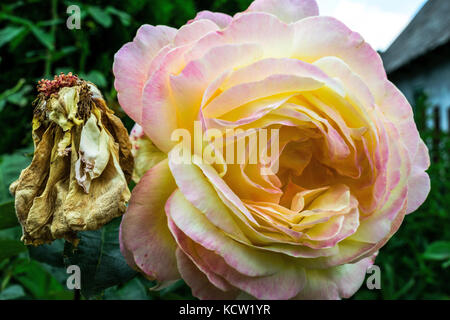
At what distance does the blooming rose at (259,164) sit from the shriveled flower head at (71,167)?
0.03 m

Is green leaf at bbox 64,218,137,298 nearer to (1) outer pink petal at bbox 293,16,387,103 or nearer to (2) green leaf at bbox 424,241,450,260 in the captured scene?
(1) outer pink petal at bbox 293,16,387,103

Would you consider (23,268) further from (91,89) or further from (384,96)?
(384,96)

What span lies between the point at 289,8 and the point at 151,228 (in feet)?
0.85

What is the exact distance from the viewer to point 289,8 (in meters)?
0.44

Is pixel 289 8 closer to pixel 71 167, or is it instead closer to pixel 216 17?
pixel 216 17

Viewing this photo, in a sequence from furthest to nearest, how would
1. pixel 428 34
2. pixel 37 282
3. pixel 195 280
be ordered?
pixel 428 34
pixel 37 282
pixel 195 280

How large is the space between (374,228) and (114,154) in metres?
0.25

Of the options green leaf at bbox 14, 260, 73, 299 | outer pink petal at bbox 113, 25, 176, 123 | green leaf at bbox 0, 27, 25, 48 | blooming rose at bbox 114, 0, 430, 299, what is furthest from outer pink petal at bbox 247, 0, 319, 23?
green leaf at bbox 0, 27, 25, 48

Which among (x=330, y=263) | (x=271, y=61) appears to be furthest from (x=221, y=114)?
(x=330, y=263)

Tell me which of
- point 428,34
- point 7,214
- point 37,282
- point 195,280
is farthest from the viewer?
point 428,34

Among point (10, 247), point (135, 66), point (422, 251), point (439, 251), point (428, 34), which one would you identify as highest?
point (135, 66)

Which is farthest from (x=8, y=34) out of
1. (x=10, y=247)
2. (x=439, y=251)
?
(x=439, y=251)

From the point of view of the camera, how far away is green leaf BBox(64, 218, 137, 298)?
0.44 meters

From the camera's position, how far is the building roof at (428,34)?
7077mm
